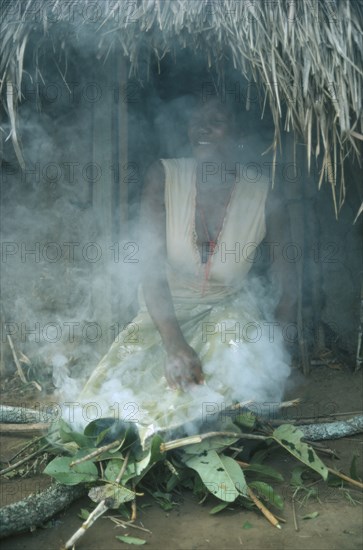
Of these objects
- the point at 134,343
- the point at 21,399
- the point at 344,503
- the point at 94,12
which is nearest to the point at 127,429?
the point at 134,343

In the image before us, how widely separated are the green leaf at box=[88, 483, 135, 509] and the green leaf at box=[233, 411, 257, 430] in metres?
0.66

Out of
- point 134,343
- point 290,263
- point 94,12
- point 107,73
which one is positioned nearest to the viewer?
point 94,12

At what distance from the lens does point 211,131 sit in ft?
11.2

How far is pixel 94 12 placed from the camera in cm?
310

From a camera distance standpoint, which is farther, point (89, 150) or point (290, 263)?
point (89, 150)

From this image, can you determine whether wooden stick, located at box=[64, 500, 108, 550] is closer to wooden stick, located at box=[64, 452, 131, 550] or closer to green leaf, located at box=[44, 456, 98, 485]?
wooden stick, located at box=[64, 452, 131, 550]

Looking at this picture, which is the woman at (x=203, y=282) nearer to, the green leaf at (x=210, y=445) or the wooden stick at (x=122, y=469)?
the green leaf at (x=210, y=445)

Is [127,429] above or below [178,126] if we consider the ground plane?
below

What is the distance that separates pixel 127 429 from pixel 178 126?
7.22 feet

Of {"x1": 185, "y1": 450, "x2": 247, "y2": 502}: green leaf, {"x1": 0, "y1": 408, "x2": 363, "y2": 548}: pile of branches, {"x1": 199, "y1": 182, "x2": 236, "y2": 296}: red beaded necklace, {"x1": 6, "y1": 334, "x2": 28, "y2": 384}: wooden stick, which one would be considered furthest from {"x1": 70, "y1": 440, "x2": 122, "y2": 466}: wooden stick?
{"x1": 6, "y1": 334, "x2": 28, "y2": 384}: wooden stick

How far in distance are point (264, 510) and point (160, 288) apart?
3.95 feet

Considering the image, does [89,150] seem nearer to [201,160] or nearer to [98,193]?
[98,193]

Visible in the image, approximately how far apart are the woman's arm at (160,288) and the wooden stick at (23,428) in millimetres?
815

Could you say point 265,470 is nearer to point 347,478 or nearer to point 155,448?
point 347,478
